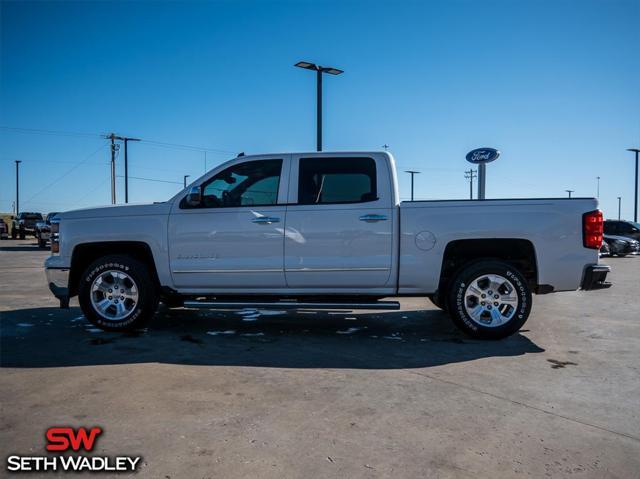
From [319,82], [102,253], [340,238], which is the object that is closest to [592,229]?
[340,238]

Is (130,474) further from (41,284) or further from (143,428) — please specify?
(41,284)

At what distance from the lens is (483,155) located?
474 inches

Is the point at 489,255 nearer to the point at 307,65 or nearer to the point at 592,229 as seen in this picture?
the point at 592,229

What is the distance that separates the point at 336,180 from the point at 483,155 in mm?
7272

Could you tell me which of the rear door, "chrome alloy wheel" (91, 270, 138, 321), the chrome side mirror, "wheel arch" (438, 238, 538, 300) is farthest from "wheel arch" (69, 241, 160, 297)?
"wheel arch" (438, 238, 538, 300)

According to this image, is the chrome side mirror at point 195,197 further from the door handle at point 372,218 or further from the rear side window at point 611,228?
the rear side window at point 611,228

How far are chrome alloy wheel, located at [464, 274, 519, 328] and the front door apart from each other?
2.10 meters

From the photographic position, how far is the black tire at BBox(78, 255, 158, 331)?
582cm

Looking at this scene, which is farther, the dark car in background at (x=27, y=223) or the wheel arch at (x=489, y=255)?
the dark car in background at (x=27, y=223)

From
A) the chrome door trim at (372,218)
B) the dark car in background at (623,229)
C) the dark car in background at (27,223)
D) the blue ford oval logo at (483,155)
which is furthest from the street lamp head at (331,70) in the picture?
the dark car in background at (27,223)

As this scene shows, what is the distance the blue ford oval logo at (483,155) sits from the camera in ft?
38.5

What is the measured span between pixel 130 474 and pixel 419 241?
3.82 meters

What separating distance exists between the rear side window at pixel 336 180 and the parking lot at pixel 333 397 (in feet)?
5.18

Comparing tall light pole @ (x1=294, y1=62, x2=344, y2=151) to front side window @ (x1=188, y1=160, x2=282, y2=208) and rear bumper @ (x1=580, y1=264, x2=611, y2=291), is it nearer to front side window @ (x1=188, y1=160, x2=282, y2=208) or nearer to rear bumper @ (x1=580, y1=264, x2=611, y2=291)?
front side window @ (x1=188, y1=160, x2=282, y2=208)
